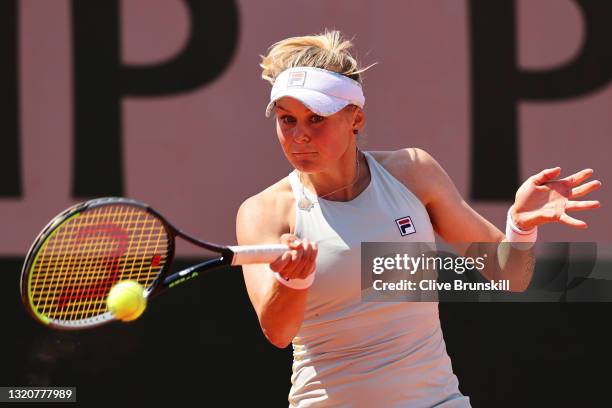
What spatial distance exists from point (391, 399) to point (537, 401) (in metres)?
1.96

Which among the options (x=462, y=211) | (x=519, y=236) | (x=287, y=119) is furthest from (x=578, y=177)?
(x=287, y=119)

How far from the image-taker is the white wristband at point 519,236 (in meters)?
2.95

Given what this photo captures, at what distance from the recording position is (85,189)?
4531mm

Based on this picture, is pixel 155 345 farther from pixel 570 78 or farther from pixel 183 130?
pixel 570 78

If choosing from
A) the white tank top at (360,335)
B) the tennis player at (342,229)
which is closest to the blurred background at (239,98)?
the tennis player at (342,229)

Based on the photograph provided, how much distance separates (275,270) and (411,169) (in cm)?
64

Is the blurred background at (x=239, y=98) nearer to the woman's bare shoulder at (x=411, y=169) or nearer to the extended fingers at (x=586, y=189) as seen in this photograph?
the woman's bare shoulder at (x=411, y=169)

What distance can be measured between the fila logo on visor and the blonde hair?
5 centimetres

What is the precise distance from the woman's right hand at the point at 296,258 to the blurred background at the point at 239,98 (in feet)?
6.31

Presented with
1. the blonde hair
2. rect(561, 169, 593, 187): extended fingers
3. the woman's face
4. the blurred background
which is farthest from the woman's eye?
the blurred background

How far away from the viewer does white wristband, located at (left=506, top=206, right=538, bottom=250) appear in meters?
2.95

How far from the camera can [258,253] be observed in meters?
2.63

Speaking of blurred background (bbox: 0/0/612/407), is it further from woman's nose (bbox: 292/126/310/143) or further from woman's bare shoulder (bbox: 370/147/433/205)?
woman's nose (bbox: 292/126/310/143)

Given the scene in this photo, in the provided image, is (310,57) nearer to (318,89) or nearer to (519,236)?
(318,89)
